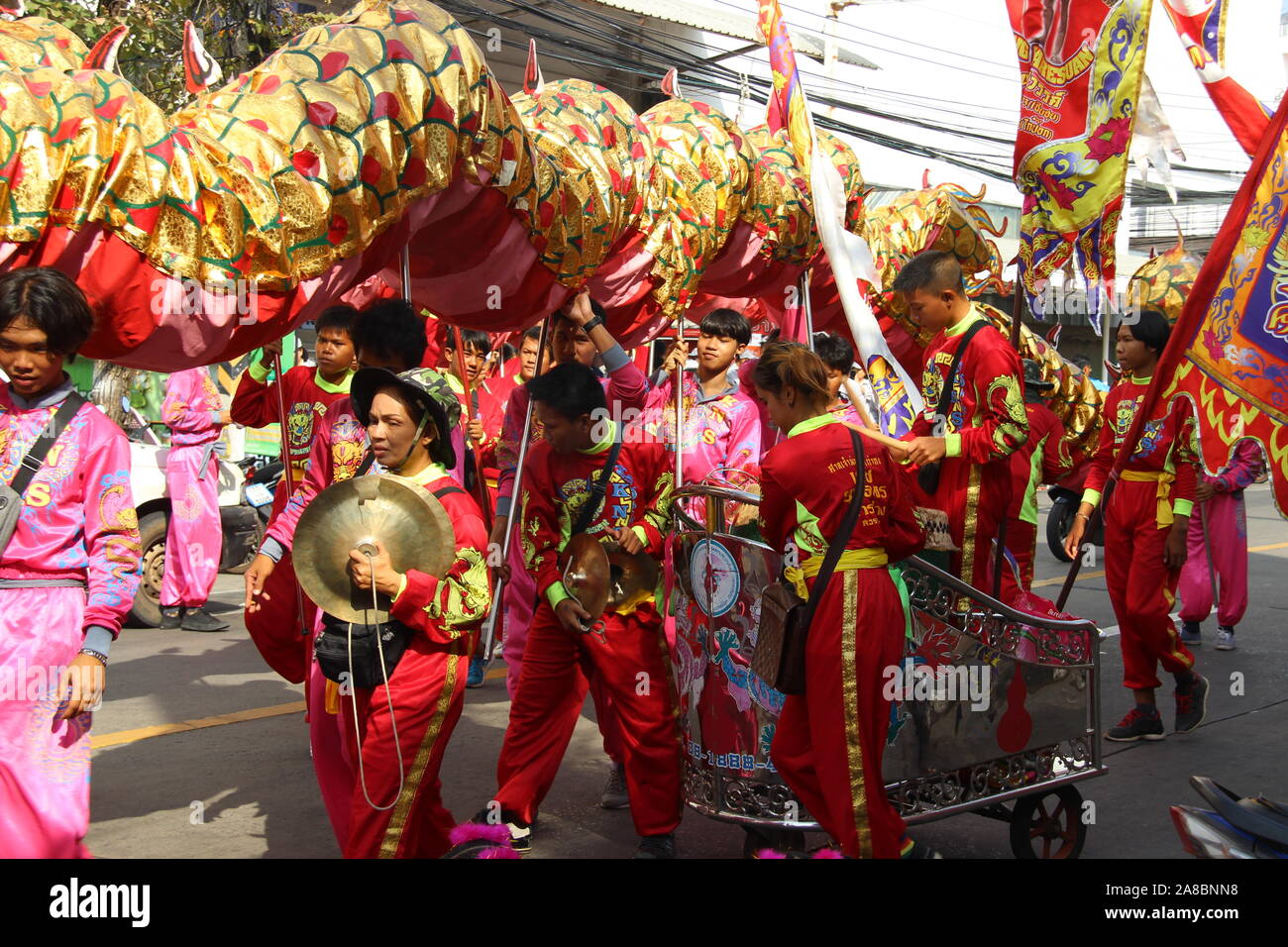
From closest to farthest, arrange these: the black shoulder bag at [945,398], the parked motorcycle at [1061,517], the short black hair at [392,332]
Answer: the short black hair at [392,332] < the black shoulder bag at [945,398] < the parked motorcycle at [1061,517]

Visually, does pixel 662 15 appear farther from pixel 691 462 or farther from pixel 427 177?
pixel 427 177

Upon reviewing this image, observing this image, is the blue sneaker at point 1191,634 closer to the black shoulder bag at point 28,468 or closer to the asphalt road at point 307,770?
the asphalt road at point 307,770

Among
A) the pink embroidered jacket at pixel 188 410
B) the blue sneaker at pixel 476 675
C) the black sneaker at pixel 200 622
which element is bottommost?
the blue sneaker at pixel 476 675

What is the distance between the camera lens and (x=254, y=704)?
20.2 ft

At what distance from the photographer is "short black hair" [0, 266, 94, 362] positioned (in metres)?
2.93

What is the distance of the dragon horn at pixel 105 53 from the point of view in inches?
132

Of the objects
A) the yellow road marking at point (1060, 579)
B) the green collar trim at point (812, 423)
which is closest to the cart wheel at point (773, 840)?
the green collar trim at point (812, 423)

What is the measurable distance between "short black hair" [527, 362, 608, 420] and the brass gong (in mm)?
882

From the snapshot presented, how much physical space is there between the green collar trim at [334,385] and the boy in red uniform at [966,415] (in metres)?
2.23

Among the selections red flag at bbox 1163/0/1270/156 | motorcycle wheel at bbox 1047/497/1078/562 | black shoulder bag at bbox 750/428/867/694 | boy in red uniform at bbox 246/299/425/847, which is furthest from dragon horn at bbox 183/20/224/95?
motorcycle wheel at bbox 1047/497/1078/562

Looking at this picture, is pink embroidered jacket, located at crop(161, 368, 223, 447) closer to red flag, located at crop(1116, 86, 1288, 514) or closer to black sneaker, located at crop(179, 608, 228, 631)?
black sneaker, located at crop(179, 608, 228, 631)

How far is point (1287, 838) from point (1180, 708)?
289 centimetres

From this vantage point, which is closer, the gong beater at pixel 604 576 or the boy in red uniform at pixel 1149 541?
the gong beater at pixel 604 576

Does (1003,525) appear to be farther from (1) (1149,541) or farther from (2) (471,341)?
(2) (471,341)
